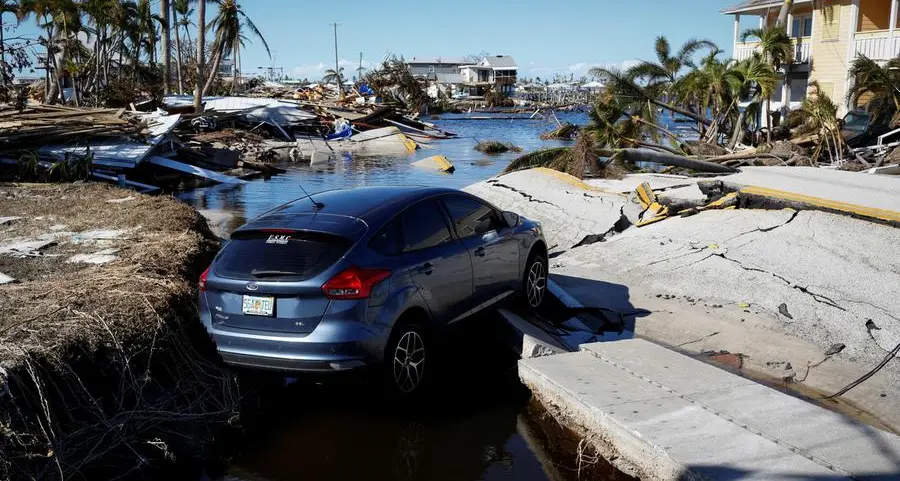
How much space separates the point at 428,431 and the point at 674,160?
12.5 meters

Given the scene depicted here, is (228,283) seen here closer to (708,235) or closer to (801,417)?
(801,417)

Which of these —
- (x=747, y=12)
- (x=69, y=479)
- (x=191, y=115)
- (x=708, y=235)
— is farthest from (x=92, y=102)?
(x=69, y=479)

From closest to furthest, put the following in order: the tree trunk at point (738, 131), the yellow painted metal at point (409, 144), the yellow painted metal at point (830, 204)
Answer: the yellow painted metal at point (830, 204), the tree trunk at point (738, 131), the yellow painted metal at point (409, 144)

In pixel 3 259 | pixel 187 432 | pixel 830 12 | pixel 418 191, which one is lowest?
pixel 187 432

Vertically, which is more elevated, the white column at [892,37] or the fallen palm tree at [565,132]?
the white column at [892,37]

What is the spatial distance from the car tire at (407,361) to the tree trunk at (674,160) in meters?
11.5

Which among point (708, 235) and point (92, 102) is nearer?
point (708, 235)

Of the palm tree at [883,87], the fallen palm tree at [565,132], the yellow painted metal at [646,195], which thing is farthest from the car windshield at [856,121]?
the fallen palm tree at [565,132]

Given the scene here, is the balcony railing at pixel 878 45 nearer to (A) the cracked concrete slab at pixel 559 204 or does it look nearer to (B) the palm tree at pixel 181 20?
(A) the cracked concrete slab at pixel 559 204

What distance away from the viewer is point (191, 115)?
33656 millimetres

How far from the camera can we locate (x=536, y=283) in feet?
29.3

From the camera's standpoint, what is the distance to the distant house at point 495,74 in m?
137

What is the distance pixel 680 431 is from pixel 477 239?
291 cm

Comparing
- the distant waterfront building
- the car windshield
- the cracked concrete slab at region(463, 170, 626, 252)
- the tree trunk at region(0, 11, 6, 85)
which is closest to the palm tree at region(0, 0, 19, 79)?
the tree trunk at region(0, 11, 6, 85)
